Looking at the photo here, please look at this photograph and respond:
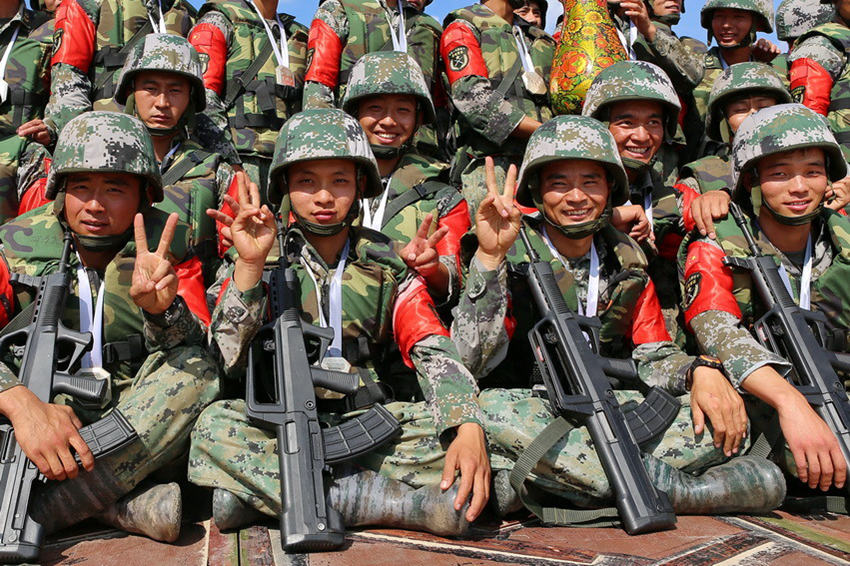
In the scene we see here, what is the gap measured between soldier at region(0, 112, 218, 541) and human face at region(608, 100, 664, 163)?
2757 mm

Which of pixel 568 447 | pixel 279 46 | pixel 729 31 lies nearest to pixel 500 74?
pixel 279 46

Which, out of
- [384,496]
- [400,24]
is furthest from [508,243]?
[400,24]

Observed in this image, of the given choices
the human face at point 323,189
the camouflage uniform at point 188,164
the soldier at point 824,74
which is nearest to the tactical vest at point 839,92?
the soldier at point 824,74

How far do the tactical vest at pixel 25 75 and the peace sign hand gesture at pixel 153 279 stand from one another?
335 centimetres

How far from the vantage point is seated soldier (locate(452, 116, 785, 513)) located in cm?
359

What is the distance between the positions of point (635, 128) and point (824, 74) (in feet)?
7.05

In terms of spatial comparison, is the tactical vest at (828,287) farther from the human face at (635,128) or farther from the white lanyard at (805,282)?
the human face at (635,128)

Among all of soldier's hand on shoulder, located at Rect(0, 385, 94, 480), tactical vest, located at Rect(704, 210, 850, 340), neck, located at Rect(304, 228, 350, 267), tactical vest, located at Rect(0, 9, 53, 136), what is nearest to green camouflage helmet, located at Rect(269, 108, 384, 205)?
neck, located at Rect(304, 228, 350, 267)

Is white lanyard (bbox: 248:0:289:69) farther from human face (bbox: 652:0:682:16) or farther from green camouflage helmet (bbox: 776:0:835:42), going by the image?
green camouflage helmet (bbox: 776:0:835:42)

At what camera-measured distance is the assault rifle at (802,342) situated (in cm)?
379

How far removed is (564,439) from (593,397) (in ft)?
0.77

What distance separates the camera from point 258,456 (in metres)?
3.48

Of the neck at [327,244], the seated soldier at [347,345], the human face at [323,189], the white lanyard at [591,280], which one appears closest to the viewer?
the seated soldier at [347,345]

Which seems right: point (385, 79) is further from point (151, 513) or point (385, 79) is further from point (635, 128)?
point (151, 513)
